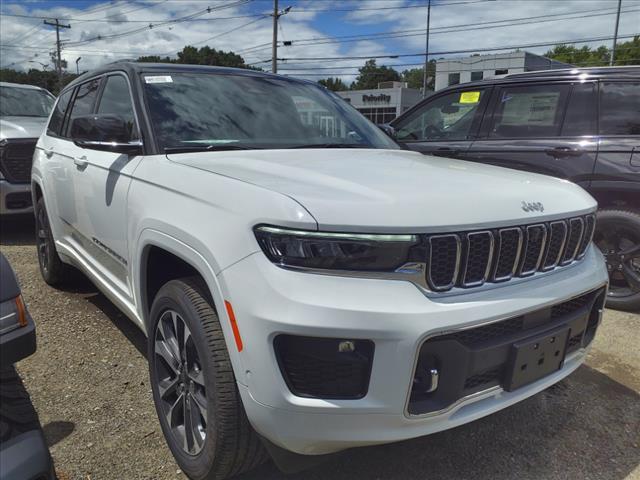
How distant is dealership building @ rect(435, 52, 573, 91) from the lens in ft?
167

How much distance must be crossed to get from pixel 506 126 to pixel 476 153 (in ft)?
1.18

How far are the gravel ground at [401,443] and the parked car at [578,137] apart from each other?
968 mm

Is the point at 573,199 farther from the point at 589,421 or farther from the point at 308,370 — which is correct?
the point at 308,370

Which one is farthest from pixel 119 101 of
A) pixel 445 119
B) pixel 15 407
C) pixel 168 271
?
pixel 445 119

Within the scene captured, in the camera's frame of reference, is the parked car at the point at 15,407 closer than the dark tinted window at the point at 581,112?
Yes

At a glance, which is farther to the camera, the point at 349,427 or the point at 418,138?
the point at 418,138

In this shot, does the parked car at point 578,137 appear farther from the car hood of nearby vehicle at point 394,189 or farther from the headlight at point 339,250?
the headlight at point 339,250

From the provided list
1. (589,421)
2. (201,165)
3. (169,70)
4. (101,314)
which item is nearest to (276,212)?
(201,165)

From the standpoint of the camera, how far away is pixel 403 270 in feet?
5.71

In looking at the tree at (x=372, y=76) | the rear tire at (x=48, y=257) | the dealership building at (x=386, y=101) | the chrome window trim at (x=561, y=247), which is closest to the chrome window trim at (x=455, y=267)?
the chrome window trim at (x=561, y=247)

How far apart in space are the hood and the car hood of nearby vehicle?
5112mm

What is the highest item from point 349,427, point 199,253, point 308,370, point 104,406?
point 199,253

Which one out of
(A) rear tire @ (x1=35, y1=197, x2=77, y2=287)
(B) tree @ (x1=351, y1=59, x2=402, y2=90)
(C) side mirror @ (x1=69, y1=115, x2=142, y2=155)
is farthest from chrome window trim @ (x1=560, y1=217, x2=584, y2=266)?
(B) tree @ (x1=351, y1=59, x2=402, y2=90)

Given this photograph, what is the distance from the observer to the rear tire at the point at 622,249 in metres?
4.16
